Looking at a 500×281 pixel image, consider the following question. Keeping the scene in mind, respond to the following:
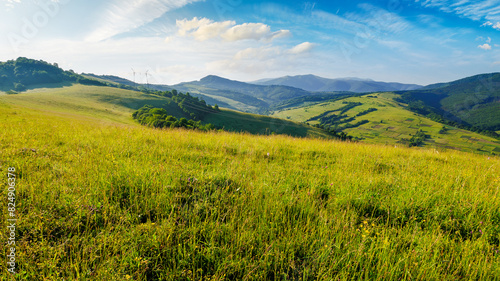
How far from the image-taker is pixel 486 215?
11.5ft

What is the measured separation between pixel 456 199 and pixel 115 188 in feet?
20.9

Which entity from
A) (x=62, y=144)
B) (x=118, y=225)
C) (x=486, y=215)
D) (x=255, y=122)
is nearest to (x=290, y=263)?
(x=118, y=225)

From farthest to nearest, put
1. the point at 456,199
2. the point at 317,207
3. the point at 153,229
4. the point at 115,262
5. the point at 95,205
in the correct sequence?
the point at 456,199, the point at 317,207, the point at 95,205, the point at 153,229, the point at 115,262

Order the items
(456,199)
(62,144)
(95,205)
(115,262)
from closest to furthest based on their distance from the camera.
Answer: (115,262) → (95,205) → (456,199) → (62,144)

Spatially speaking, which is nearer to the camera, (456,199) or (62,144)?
(456,199)

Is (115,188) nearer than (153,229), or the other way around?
(153,229)

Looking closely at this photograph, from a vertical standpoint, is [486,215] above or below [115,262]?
above

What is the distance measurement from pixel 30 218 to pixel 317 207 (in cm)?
413

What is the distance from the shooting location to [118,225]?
8.80 ft

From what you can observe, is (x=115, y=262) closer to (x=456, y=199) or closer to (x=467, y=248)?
(x=467, y=248)

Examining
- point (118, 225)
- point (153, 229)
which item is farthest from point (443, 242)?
point (118, 225)

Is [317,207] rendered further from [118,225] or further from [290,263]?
[118,225]

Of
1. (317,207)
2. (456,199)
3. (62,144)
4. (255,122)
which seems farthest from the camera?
(255,122)

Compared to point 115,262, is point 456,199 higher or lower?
higher
